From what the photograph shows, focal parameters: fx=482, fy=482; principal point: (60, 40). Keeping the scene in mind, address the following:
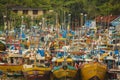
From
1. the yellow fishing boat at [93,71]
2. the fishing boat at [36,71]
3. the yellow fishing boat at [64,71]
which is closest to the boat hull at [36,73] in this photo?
the fishing boat at [36,71]

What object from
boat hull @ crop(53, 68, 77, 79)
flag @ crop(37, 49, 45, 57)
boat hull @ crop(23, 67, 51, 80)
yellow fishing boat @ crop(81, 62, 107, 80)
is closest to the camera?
yellow fishing boat @ crop(81, 62, 107, 80)

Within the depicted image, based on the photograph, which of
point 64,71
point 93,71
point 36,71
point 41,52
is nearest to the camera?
point 93,71

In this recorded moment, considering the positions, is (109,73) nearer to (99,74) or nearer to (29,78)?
(99,74)

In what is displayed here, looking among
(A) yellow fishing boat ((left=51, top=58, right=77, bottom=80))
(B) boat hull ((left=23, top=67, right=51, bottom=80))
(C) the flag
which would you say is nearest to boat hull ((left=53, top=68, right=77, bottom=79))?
(A) yellow fishing boat ((left=51, top=58, right=77, bottom=80))

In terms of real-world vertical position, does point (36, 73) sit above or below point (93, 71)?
below

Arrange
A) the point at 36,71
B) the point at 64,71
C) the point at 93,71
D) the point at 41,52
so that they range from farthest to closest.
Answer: the point at 41,52, the point at 36,71, the point at 64,71, the point at 93,71

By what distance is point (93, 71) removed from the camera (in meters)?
29.7

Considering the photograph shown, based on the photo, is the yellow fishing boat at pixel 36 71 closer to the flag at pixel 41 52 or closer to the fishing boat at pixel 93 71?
the fishing boat at pixel 93 71

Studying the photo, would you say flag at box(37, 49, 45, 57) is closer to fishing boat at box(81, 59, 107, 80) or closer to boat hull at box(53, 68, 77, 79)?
boat hull at box(53, 68, 77, 79)

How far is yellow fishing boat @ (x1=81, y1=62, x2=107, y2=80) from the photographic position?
2969 centimetres

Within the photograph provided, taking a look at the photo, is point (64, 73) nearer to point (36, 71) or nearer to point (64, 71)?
point (64, 71)

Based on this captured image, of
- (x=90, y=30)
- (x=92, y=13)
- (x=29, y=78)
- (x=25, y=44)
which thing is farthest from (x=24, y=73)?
(x=92, y=13)

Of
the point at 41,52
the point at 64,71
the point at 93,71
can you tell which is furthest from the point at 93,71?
the point at 41,52

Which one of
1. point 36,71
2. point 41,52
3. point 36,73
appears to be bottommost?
point 36,73
